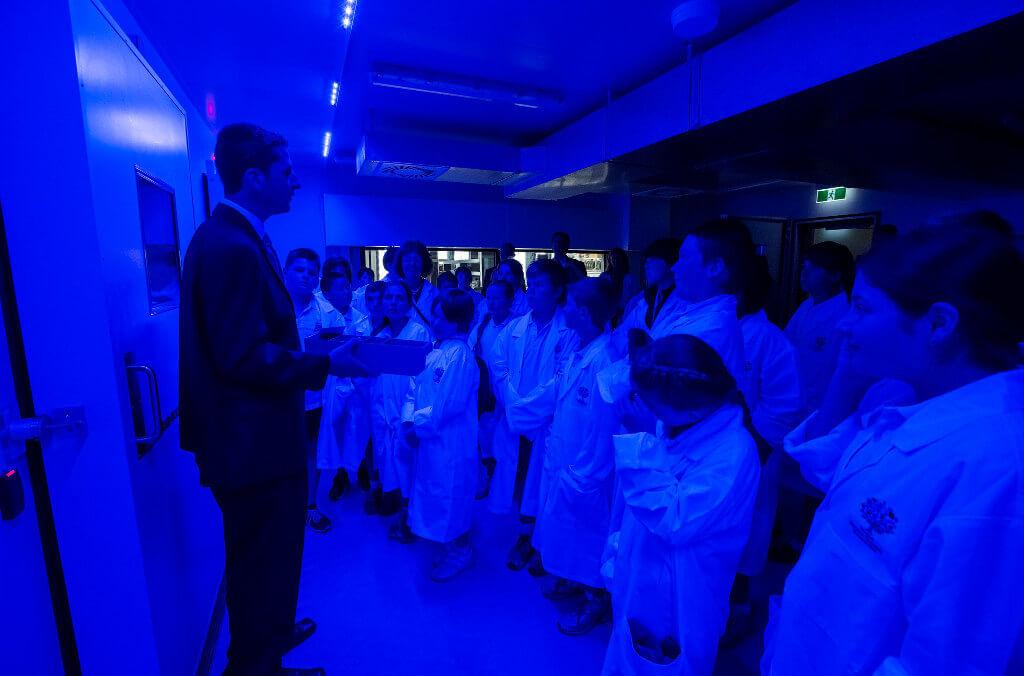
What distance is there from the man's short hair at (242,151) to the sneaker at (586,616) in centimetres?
206

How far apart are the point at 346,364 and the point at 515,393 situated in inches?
48.7

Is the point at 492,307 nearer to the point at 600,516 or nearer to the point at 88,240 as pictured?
the point at 600,516

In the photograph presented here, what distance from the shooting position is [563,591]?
212 cm

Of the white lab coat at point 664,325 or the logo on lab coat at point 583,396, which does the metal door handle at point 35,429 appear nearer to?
the logo on lab coat at point 583,396

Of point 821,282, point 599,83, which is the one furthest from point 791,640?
point 599,83

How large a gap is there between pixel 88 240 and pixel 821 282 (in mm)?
3774

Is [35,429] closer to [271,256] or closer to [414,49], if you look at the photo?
[271,256]

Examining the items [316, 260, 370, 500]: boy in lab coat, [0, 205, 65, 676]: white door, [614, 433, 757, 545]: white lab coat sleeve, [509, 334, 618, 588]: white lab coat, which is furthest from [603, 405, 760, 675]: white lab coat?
[316, 260, 370, 500]: boy in lab coat

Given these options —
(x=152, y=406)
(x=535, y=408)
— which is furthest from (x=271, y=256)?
(x=535, y=408)

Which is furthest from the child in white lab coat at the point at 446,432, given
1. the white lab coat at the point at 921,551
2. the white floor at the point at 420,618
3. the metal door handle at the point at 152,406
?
the white lab coat at the point at 921,551

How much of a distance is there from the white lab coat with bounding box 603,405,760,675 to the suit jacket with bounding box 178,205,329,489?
97 cm

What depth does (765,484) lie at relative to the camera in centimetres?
211

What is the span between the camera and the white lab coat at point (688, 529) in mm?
1100

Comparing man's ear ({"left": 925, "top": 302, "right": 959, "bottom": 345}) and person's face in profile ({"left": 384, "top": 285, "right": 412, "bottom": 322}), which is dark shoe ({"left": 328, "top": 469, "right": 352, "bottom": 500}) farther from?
man's ear ({"left": 925, "top": 302, "right": 959, "bottom": 345})
